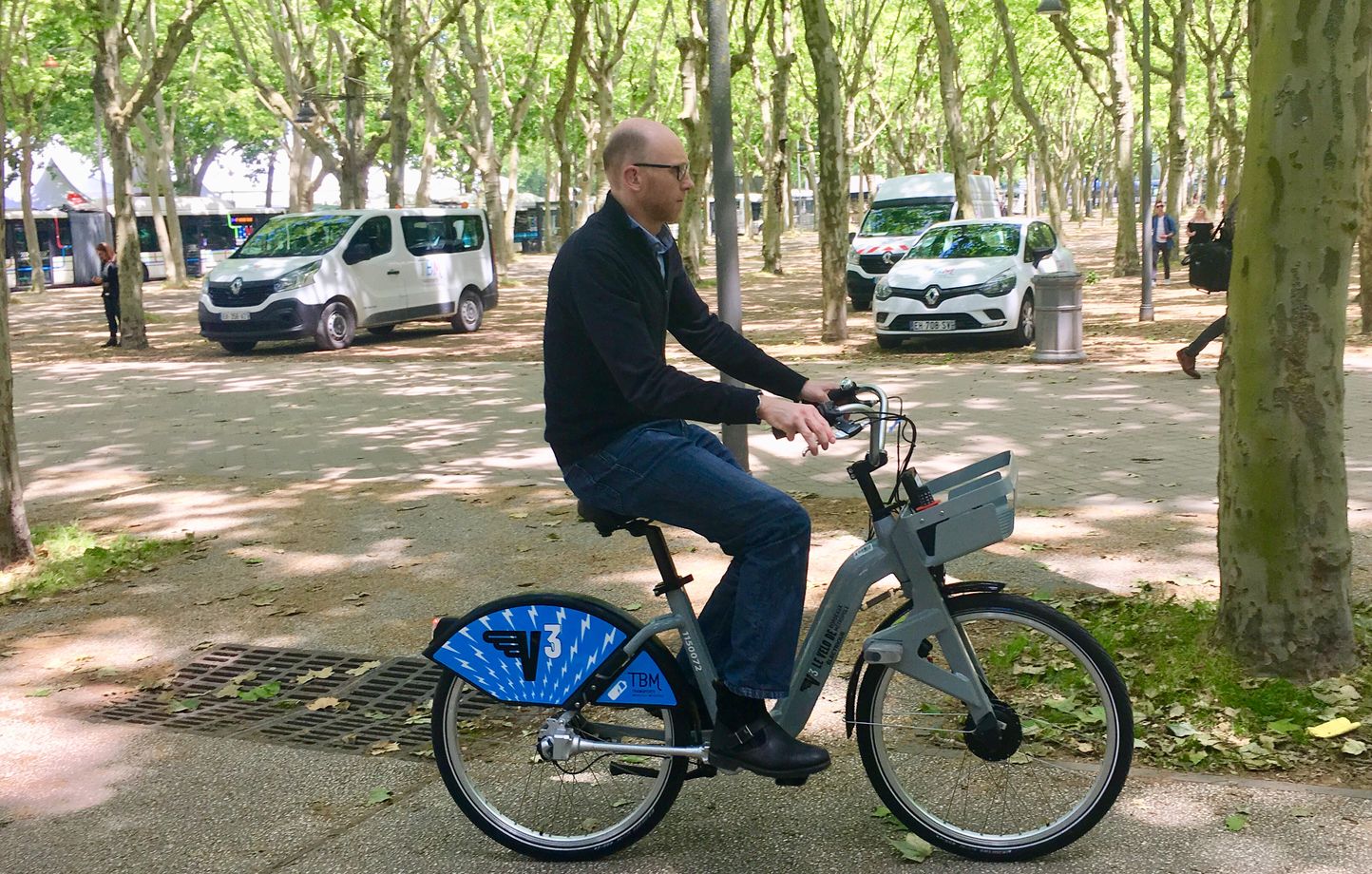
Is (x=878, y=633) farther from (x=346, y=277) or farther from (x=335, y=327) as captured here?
(x=346, y=277)

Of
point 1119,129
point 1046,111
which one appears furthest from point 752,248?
point 1119,129

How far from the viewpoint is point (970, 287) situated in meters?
16.6

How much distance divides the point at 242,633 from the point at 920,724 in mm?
3455

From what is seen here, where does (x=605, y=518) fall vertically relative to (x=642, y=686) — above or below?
above

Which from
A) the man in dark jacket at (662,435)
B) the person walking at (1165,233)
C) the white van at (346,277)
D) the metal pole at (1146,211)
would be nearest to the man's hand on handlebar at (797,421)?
the man in dark jacket at (662,435)

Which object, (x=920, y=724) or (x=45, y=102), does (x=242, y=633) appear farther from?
(x=45, y=102)

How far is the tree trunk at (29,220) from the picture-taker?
37.5 metres

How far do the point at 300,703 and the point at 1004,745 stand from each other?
2.66 meters

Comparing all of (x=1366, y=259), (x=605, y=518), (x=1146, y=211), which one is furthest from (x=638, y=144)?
(x=1146, y=211)

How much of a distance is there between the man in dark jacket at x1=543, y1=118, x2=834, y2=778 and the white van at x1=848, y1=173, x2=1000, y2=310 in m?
19.7

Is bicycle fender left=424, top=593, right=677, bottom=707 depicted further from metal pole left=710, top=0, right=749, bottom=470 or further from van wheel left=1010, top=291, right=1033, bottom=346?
van wheel left=1010, top=291, right=1033, bottom=346

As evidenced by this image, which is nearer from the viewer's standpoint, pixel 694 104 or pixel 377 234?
pixel 377 234

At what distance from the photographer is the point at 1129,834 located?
365 cm

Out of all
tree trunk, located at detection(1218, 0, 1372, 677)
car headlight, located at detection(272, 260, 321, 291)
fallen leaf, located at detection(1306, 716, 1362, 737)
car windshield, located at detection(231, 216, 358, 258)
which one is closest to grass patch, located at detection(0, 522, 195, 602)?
tree trunk, located at detection(1218, 0, 1372, 677)
